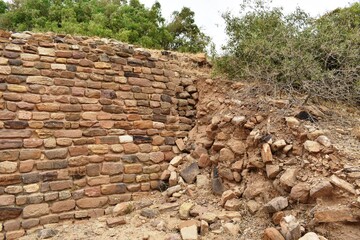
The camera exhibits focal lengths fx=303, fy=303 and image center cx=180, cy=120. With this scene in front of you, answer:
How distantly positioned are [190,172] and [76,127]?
1541 mm

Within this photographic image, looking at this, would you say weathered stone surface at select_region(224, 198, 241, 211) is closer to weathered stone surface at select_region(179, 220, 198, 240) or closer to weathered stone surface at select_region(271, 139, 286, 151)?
weathered stone surface at select_region(179, 220, 198, 240)

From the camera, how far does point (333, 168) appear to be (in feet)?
8.72

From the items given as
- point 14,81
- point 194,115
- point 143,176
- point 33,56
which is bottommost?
point 143,176

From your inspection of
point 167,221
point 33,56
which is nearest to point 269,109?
point 167,221

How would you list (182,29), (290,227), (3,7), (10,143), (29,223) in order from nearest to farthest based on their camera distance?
1. (290,227)
2. (29,223)
3. (10,143)
4. (182,29)
5. (3,7)

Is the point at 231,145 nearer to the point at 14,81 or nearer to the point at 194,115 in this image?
the point at 194,115

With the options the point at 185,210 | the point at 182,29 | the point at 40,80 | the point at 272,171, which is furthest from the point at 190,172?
the point at 182,29

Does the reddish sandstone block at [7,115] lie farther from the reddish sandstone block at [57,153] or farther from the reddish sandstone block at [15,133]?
the reddish sandstone block at [57,153]

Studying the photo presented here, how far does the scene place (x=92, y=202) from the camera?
11.8 feet

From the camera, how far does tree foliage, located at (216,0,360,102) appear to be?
3875 mm

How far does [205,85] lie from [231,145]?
1.37 metres

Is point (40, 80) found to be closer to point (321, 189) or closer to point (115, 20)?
point (321, 189)

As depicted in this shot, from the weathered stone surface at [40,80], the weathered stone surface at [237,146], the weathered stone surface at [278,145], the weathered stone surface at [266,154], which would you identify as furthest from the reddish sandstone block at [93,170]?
the weathered stone surface at [278,145]

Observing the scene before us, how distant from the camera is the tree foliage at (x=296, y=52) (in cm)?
388
